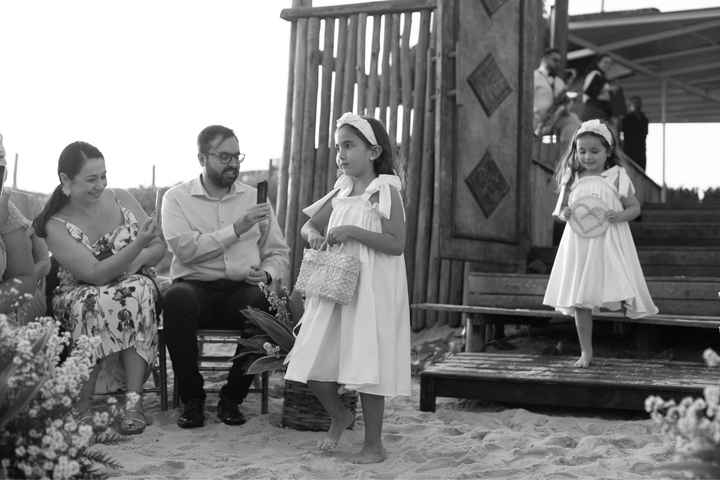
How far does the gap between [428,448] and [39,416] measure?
197 cm

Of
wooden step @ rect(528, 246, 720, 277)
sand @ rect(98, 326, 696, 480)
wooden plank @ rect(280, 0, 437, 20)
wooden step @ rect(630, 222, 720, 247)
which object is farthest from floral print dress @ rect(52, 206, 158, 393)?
wooden step @ rect(630, 222, 720, 247)

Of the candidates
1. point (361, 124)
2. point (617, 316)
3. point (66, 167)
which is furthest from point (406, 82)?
point (361, 124)

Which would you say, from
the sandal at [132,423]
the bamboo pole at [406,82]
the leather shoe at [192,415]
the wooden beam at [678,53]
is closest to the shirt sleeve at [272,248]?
the leather shoe at [192,415]

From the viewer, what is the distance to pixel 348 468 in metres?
4.23

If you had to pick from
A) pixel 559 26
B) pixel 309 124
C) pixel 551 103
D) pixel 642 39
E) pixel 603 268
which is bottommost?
pixel 603 268

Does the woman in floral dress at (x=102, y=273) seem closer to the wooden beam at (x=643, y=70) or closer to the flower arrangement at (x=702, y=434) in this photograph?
the flower arrangement at (x=702, y=434)

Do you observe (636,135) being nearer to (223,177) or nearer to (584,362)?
(584,362)

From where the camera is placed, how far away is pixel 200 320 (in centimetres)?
538

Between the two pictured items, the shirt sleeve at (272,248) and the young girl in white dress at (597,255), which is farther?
the young girl in white dress at (597,255)

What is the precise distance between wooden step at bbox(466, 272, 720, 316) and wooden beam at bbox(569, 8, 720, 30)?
266 inches

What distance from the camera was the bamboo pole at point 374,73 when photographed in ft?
25.9

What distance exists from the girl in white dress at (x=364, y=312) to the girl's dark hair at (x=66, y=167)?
1.33 m

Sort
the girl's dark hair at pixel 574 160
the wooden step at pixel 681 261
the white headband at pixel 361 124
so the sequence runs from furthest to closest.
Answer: the wooden step at pixel 681 261 → the girl's dark hair at pixel 574 160 → the white headband at pixel 361 124

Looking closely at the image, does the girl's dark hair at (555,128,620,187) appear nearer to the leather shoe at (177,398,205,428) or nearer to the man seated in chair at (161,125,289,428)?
the man seated in chair at (161,125,289,428)
